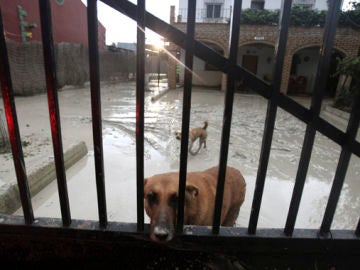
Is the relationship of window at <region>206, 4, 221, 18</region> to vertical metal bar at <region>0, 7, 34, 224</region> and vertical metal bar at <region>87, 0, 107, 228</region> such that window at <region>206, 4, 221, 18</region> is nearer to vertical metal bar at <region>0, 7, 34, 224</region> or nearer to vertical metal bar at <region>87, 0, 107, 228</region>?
vertical metal bar at <region>87, 0, 107, 228</region>

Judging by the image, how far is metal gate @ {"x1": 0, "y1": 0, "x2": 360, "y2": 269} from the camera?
1145 millimetres

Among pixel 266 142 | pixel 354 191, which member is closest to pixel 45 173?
pixel 266 142

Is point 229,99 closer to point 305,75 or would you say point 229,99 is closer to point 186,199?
point 186,199

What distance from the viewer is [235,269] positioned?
4.65ft

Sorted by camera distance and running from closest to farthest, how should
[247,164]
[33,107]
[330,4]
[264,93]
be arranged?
[330,4]
[264,93]
[247,164]
[33,107]

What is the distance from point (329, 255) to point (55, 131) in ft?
5.38

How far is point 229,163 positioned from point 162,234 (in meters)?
3.67

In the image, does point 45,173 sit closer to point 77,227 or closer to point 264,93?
point 77,227

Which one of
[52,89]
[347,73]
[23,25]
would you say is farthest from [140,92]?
[23,25]

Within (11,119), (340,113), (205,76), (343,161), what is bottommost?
(340,113)

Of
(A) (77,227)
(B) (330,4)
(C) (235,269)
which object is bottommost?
(C) (235,269)

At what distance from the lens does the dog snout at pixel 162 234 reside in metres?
1.32

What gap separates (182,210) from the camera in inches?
53.9

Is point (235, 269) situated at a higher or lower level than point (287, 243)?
lower
